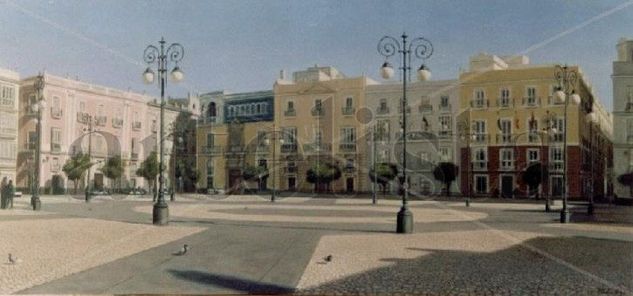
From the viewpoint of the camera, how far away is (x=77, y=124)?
16203 mm

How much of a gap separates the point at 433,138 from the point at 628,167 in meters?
22.0

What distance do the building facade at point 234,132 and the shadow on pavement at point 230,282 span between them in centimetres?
650

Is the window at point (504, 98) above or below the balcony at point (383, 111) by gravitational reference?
above

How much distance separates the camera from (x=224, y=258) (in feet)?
34.9

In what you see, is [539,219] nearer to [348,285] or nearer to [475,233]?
[475,233]

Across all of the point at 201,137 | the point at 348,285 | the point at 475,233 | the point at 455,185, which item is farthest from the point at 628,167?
the point at 455,185

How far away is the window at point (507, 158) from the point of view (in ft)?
122

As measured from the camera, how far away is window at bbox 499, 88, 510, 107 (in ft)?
89.5

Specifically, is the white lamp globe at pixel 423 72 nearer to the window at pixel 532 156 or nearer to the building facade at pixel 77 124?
the building facade at pixel 77 124

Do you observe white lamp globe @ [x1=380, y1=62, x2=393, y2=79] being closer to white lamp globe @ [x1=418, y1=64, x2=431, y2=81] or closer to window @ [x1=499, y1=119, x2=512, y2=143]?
white lamp globe @ [x1=418, y1=64, x2=431, y2=81]

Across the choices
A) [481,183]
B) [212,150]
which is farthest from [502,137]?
[212,150]

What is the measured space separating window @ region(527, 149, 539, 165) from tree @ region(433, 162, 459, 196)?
4.51 metres

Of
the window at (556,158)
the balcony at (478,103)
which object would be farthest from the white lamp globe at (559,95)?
the window at (556,158)

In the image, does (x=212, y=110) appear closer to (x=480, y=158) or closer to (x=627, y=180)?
(x=627, y=180)
